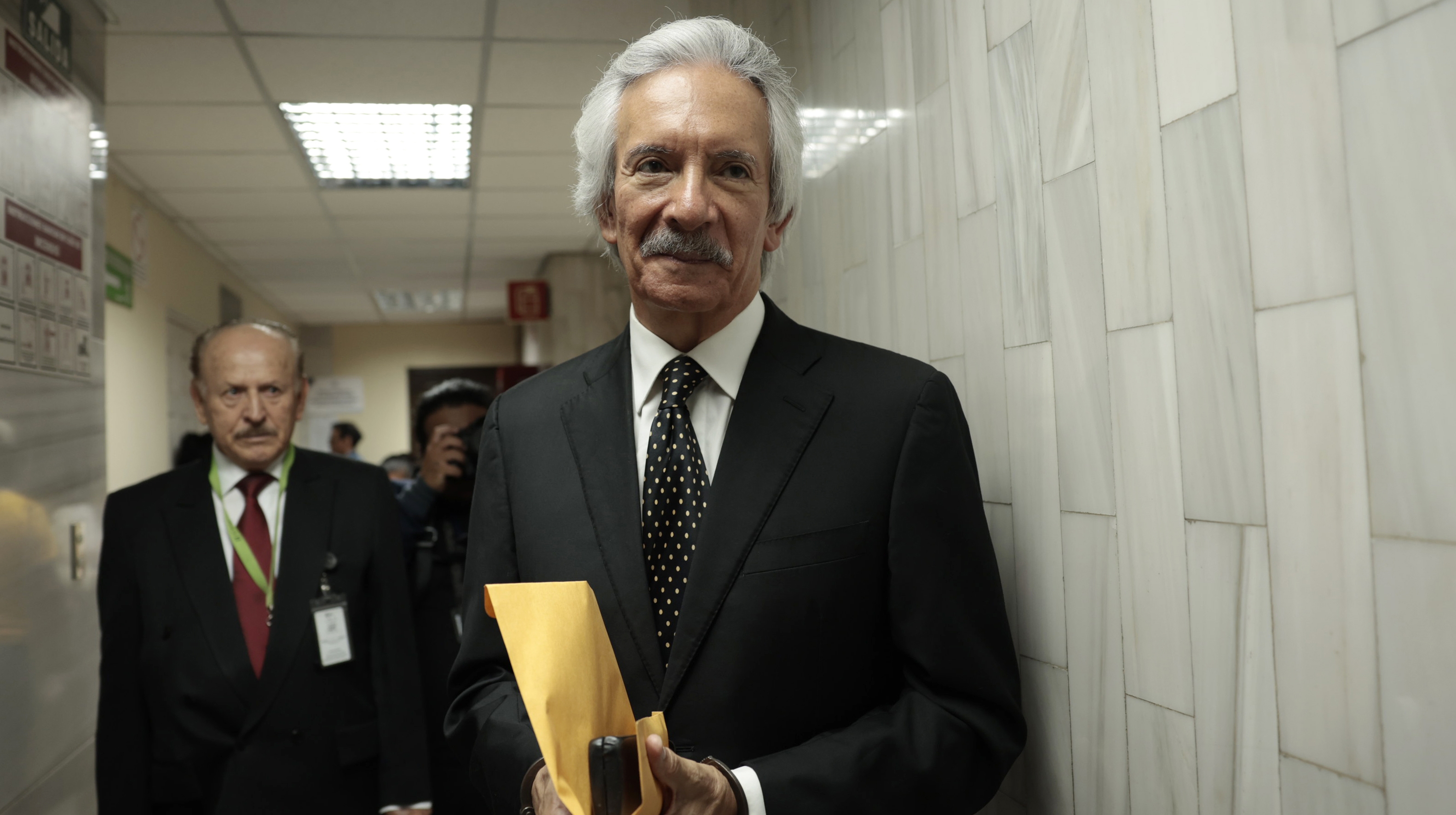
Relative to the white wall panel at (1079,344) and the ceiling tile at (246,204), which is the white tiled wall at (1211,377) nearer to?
the white wall panel at (1079,344)

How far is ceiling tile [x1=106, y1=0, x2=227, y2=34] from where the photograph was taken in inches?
114

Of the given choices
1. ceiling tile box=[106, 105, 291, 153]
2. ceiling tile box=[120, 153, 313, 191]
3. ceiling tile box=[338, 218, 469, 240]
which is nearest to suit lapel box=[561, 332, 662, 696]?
ceiling tile box=[106, 105, 291, 153]

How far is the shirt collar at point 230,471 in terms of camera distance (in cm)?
211

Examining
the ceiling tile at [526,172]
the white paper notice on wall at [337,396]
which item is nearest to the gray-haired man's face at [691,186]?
the ceiling tile at [526,172]

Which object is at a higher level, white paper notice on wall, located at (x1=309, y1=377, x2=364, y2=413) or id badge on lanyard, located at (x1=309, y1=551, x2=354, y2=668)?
white paper notice on wall, located at (x1=309, y1=377, x2=364, y2=413)

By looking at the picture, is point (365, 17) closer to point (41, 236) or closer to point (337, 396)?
point (41, 236)

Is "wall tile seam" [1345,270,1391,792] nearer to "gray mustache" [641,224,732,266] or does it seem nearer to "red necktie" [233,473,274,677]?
"gray mustache" [641,224,732,266]

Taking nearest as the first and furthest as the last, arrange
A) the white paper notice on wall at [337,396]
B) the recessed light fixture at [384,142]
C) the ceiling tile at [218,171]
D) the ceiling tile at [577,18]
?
the ceiling tile at [577,18], the recessed light fixture at [384,142], the ceiling tile at [218,171], the white paper notice on wall at [337,396]

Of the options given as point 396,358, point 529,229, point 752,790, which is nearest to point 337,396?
point 396,358

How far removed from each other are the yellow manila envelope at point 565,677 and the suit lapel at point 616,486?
151 mm

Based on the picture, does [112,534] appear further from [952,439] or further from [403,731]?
[952,439]

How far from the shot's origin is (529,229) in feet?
20.6

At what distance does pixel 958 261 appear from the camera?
142 centimetres

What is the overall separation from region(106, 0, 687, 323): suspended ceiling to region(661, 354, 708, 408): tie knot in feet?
1.86
